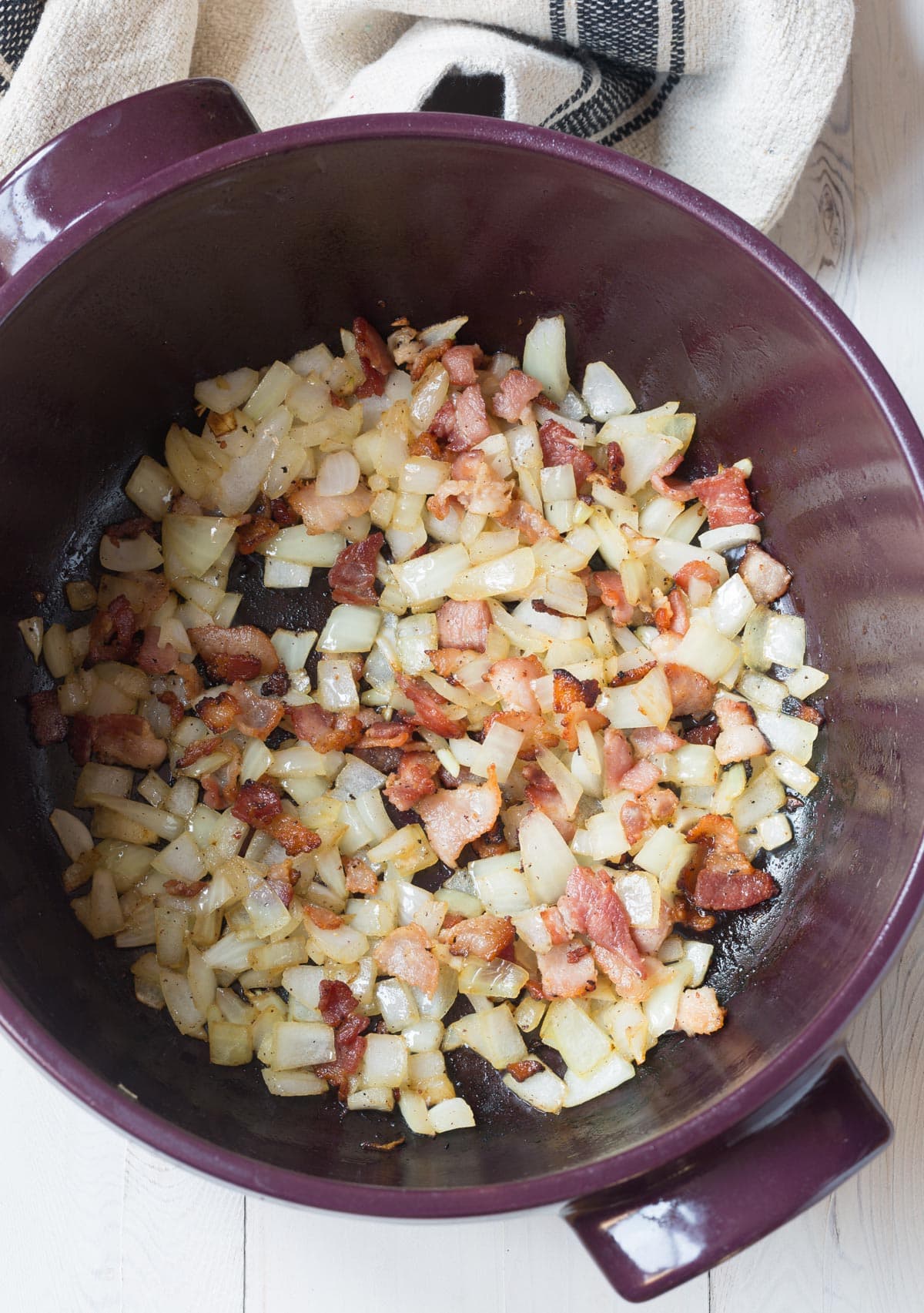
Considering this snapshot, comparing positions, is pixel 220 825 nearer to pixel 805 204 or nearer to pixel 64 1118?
pixel 64 1118

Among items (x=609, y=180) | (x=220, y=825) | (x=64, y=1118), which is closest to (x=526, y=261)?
(x=609, y=180)

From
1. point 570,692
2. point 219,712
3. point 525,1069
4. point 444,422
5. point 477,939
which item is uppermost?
point 444,422

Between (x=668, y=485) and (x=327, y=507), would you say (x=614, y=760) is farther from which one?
(x=327, y=507)

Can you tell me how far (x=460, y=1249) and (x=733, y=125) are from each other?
1.23 m

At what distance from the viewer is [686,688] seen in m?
1.21

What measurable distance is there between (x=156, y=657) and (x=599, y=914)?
55 cm

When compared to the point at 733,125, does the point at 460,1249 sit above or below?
below

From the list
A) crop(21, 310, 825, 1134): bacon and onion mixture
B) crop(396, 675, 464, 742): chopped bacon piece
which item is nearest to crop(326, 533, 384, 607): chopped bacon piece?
crop(21, 310, 825, 1134): bacon and onion mixture

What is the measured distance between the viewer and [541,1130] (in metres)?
1.13

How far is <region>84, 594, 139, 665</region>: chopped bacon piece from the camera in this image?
49.4 inches

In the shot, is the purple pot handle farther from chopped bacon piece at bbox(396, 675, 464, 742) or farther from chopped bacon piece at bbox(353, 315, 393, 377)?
chopped bacon piece at bbox(396, 675, 464, 742)

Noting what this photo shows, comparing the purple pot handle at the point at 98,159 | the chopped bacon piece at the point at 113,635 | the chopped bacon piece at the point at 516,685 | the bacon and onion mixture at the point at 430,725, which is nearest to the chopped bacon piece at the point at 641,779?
the bacon and onion mixture at the point at 430,725

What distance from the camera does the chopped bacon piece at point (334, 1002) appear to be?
3.84ft

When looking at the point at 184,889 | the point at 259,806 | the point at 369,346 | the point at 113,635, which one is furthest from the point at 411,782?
the point at 369,346
